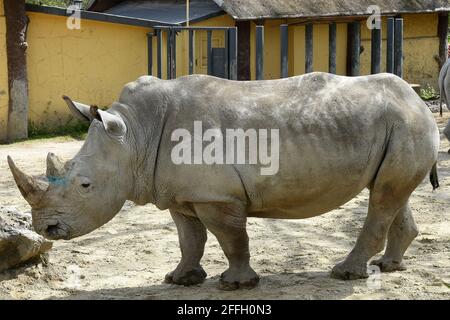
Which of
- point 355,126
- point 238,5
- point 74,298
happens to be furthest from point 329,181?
point 238,5

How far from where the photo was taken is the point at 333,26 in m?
14.0

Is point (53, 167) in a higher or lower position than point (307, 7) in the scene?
lower

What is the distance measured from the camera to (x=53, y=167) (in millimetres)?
5496

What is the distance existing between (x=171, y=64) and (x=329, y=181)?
26.9 feet

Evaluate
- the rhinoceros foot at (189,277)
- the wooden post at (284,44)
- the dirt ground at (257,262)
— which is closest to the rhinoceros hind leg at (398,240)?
the dirt ground at (257,262)

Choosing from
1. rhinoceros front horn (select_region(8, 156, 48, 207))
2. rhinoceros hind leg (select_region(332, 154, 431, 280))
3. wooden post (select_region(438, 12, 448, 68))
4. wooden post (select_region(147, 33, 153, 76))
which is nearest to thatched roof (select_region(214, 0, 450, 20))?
wooden post (select_region(438, 12, 448, 68))

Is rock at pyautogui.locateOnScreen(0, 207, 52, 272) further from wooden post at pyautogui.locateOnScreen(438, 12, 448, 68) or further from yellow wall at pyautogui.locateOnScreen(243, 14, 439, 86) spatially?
wooden post at pyautogui.locateOnScreen(438, 12, 448, 68)

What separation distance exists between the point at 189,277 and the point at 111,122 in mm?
1275

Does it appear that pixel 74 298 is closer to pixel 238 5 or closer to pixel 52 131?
pixel 52 131

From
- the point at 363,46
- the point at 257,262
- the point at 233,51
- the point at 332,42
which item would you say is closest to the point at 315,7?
the point at 363,46

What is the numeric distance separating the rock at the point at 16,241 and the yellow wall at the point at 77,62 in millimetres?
9769

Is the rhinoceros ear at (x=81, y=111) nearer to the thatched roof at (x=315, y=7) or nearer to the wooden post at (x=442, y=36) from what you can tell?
the thatched roof at (x=315, y=7)

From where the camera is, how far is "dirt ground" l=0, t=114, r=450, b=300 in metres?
5.91

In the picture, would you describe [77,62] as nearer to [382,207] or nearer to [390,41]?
[390,41]
